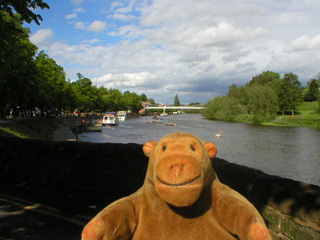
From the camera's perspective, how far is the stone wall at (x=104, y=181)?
3.23 meters

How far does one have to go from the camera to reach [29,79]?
66.0ft

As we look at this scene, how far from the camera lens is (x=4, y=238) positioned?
4.36m

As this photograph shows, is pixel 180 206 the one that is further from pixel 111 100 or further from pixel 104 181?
pixel 111 100

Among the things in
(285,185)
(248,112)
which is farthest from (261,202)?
(248,112)

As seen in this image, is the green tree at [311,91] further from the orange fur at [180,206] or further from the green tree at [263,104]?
the orange fur at [180,206]

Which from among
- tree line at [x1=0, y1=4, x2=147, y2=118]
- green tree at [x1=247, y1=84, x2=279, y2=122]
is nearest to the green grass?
tree line at [x1=0, y1=4, x2=147, y2=118]

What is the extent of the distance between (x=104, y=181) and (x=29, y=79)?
16.9 meters

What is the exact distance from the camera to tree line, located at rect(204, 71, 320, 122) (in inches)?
2623

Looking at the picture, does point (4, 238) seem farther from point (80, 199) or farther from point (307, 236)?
point (307, 236)

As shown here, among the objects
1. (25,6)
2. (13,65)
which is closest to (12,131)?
(13,65)

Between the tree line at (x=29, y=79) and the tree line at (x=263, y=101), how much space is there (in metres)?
35.6

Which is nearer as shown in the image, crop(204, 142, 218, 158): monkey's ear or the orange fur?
the orange fur

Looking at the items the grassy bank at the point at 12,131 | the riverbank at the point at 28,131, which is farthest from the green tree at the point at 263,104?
the grassy bank at the point at 12,131

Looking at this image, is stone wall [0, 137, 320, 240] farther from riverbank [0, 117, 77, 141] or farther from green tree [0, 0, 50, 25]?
riverbank [0, 117, 77, 141]
